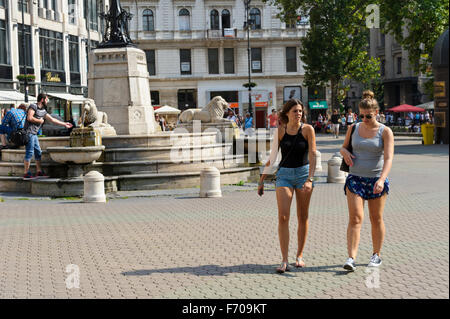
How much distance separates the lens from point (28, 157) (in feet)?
49.8

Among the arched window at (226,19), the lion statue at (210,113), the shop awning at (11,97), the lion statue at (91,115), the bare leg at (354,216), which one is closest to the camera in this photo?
the bare leg at (354,216)

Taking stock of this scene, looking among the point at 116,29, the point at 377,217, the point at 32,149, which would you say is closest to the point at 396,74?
the point at 116,29

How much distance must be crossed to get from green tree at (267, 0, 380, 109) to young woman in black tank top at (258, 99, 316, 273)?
4251 centimetres

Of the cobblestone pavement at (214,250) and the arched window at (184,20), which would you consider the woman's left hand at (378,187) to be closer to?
the cobblestone pavement at (214,250)

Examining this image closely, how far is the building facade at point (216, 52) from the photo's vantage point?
61.1 metres

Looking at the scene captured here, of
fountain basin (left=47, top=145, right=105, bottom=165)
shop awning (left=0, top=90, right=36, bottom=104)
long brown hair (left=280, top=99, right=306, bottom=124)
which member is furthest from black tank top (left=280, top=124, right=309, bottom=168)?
shop awning (left=0, top=90, right=36, bottom=104)

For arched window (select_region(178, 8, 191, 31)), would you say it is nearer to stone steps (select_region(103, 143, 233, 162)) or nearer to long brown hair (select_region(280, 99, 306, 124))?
stone steps (select_region(103, 143, 233, 162))

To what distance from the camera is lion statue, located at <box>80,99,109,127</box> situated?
17.5m

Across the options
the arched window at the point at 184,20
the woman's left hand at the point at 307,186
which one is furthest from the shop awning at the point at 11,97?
the woman's left hand at the point at 307,186

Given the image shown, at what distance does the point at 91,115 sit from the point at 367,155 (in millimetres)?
12917

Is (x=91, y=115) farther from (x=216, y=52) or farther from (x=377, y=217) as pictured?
(x=216, y=52)

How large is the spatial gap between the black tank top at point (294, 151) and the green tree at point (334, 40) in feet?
139

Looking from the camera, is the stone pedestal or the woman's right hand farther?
the stone pedestal

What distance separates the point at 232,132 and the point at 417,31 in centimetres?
1426
